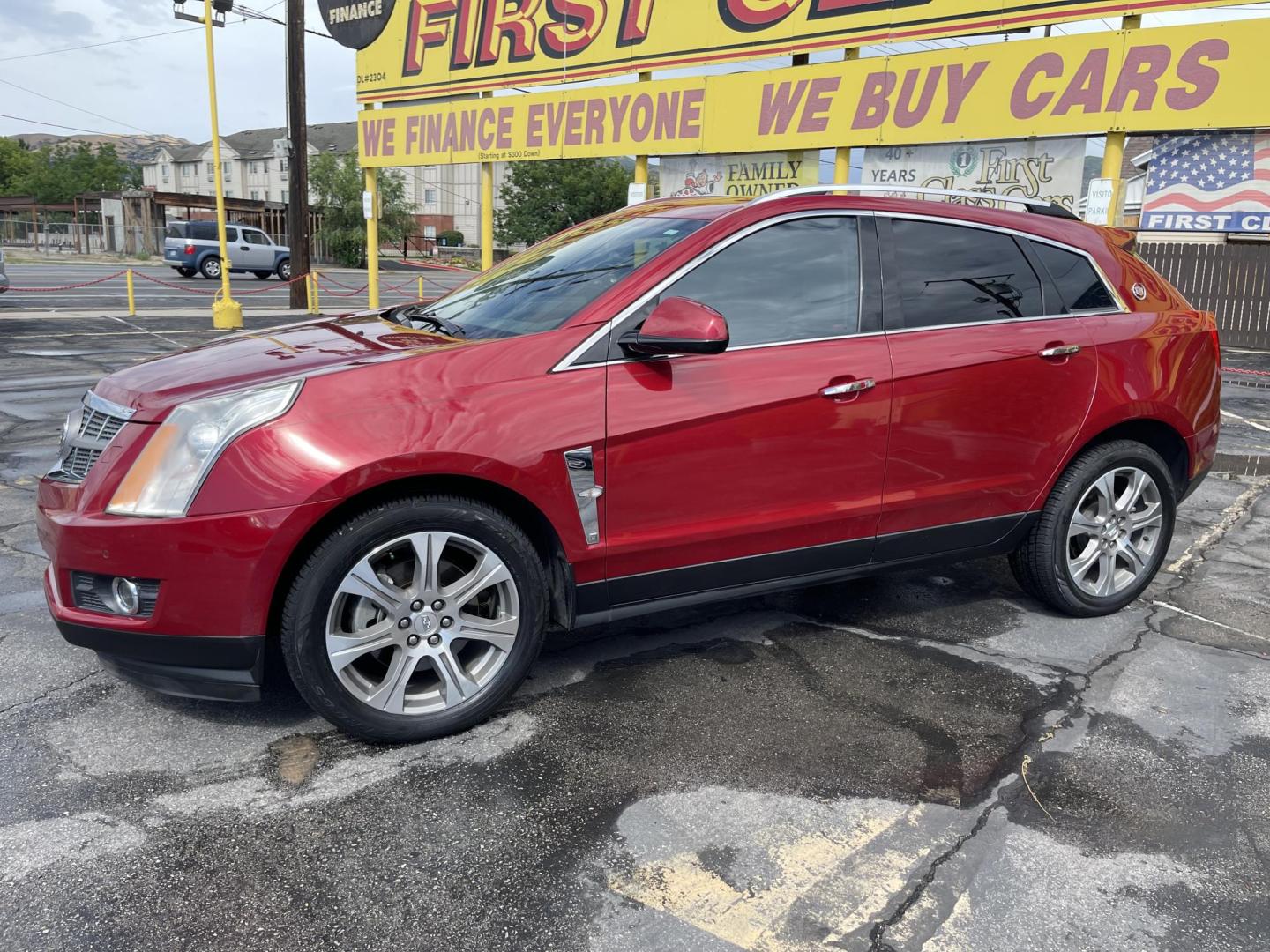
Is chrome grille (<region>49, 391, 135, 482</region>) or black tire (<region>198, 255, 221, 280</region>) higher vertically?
black tire (<region>198, 255, 221, 280</region>)

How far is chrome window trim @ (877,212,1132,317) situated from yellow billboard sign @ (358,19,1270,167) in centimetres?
769

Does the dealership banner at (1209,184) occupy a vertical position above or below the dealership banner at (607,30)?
below

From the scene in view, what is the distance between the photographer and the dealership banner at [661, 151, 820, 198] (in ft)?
45.7

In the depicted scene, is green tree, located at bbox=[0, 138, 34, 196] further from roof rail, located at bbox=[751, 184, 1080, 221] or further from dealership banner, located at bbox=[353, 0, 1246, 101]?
roof rail, located at bbox=[751, 184, 1080, 221]

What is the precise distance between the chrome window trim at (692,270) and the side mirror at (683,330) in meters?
0.12

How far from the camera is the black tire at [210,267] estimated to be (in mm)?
33656

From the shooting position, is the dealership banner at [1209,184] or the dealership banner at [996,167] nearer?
the dealership banner at [1209,184]

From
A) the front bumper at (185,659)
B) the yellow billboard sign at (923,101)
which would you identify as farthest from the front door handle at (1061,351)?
the yellow billboard sign at (923,101)

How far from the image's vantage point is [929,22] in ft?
39.4

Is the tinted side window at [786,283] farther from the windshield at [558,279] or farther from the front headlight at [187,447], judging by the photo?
the front headlight at [187,447]

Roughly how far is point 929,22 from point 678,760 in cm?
1150

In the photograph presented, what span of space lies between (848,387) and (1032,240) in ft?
4.28

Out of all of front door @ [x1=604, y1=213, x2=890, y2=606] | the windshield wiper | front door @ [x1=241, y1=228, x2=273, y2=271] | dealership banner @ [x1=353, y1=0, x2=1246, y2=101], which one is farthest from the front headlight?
front door @ [x1=241, y1=228, x2=273, y2=271]

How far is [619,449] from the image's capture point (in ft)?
10.6
